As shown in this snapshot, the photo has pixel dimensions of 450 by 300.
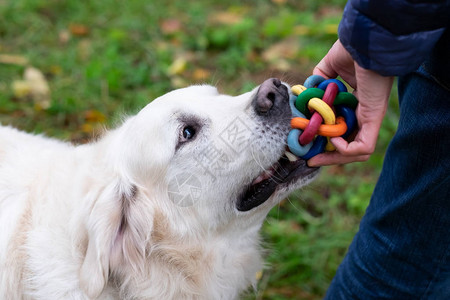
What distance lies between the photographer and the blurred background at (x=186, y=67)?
326cm

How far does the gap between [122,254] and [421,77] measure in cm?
140

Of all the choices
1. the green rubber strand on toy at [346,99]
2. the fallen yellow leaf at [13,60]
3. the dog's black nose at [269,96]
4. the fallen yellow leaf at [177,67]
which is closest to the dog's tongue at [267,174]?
the dog's black nose at [269,96]

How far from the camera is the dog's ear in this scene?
1962 millimetres

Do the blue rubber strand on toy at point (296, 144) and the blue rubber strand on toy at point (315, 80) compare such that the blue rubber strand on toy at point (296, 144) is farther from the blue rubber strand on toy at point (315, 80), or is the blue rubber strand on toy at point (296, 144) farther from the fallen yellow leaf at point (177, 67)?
the fallen yellow leaf at point (177, 67)

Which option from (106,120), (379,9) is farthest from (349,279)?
(106,120)

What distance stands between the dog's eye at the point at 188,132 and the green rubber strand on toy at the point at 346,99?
2.06 feet

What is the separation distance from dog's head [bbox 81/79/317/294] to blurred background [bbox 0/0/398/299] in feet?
3.19

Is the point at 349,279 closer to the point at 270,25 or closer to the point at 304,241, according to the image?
the point at 304,241

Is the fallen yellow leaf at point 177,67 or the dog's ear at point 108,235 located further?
the fallen yellow leaf at point 177,67

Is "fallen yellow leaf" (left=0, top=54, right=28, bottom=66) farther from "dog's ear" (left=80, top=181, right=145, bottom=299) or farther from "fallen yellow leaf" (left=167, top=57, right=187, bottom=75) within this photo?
"dog's ear" (left=80, top=181, right=145, bottom=299)

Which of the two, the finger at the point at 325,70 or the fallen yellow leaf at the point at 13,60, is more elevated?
the finger at the point at 325,70

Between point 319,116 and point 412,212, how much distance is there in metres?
0.56

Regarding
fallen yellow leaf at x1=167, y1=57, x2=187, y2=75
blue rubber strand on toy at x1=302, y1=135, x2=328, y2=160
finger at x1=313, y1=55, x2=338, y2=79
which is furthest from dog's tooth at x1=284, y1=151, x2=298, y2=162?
fallen yellow leaf at x1=167, y1=57, x2=187, y2=75

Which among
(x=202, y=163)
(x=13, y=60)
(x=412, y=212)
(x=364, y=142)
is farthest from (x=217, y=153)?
(x=13, y=60)
